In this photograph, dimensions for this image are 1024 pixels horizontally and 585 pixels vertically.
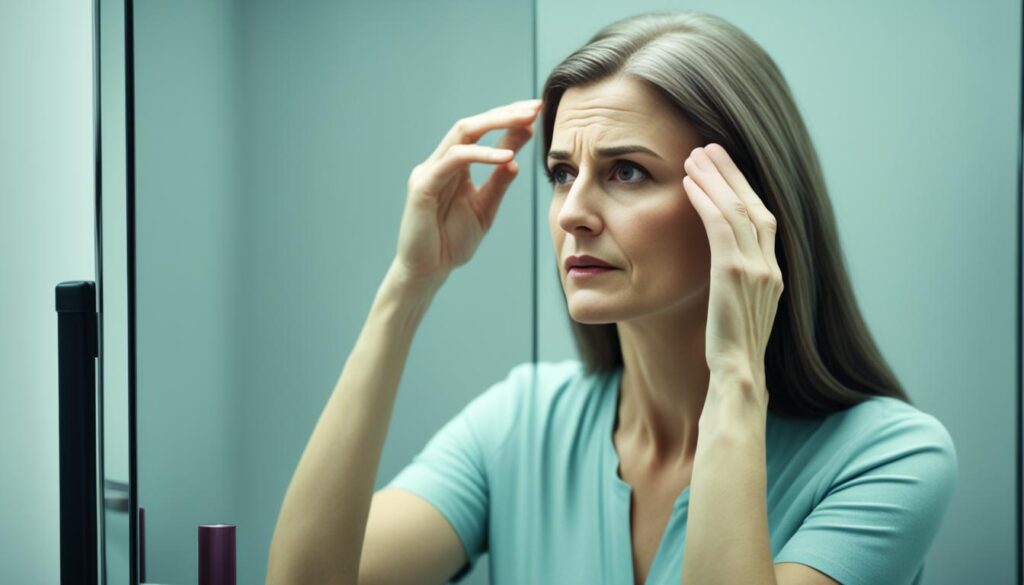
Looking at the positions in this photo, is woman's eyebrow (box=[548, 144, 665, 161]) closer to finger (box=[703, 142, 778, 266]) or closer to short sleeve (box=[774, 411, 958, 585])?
finger (box=[703, 142, 778, 266])

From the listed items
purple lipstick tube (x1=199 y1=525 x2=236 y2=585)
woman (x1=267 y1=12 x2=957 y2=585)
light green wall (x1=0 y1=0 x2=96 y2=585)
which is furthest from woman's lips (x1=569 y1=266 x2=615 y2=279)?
light green wall (x1=0 y1=0 x2=96 y2=585)

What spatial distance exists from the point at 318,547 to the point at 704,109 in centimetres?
49

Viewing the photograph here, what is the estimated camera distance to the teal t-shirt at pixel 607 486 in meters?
0.80

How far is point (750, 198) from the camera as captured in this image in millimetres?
786

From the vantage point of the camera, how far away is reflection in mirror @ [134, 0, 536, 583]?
77 centimetres

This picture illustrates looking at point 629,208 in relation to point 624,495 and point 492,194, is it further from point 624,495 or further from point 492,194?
point 624,495

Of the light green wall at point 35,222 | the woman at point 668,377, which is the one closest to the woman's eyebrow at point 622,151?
the woman at point 668,377

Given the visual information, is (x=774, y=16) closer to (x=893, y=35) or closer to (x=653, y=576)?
Result: (x=893, y=35)

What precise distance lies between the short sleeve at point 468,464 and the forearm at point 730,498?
0.82 feet

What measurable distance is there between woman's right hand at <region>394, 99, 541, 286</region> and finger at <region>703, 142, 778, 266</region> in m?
0.16

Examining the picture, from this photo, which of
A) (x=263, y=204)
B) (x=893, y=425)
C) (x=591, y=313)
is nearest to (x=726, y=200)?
(x=591, y=313)

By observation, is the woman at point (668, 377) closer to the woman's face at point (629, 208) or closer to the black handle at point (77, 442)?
the woman's face at point (629, 208)

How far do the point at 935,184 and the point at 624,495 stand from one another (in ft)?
1.28

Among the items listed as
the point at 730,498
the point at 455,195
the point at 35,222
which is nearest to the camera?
the point at 730,498
